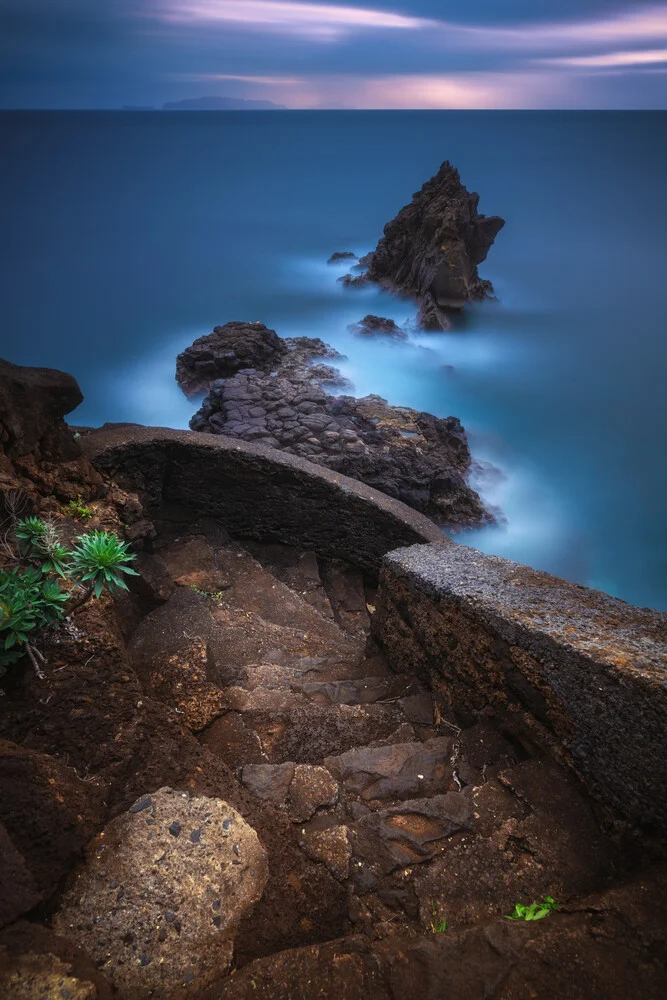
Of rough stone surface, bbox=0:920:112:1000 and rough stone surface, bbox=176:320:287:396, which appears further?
rough stone surface, bbox=176:320:287:396

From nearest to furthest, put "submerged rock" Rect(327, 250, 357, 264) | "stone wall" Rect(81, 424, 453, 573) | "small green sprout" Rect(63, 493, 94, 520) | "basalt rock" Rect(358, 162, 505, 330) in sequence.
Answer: "small green sprout" Rect(63, 493, 94, 520)
"stone wall" Rect(81, 424, 453, 573)
"basalt rock" Rect(358, 162, 505, 330)
"submerged rock" Rect(327, 250, 357, 264)

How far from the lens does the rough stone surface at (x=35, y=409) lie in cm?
379

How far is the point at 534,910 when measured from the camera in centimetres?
189

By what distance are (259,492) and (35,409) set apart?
7.54ft

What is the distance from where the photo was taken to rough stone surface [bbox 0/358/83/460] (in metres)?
3.79

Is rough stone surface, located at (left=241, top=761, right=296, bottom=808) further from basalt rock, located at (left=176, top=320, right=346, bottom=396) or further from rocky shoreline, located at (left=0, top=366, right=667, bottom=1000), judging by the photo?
basalt rock, located at (left=176, top=320, right=346, bottom=396)

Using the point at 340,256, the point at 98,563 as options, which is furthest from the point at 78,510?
the point at 340,256

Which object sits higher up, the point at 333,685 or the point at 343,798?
the point at 333,685

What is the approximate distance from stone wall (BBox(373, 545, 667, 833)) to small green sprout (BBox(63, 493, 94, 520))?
87.4 inches

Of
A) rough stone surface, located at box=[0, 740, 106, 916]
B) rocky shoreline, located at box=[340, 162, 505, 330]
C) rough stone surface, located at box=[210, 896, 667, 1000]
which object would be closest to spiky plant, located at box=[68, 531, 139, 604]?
rough stone surface, located at box=[0, 740, 106, 916]

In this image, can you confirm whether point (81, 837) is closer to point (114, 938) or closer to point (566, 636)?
point (114, 938)

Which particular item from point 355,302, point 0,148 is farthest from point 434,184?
point 0,148

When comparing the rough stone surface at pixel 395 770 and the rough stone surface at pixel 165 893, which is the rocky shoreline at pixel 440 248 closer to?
the rough stone surface at pixel 395 770

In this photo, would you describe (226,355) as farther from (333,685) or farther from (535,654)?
(535,654)
